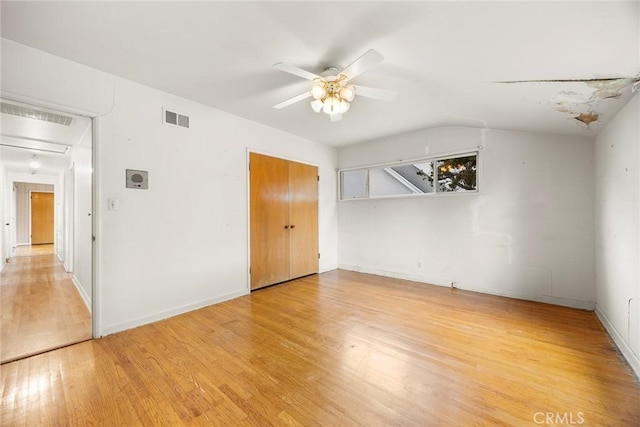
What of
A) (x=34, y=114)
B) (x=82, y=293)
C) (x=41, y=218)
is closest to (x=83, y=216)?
(x=82, y=293)

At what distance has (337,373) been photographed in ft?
6.19

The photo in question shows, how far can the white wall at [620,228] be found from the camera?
195cm

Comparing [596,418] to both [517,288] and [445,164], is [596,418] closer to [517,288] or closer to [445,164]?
[517,288]

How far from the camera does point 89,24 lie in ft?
6.01

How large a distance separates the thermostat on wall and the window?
3.55 meters

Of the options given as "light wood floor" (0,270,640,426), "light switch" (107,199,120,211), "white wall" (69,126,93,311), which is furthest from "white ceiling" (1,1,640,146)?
"light wood floor" (0,270,640,426)

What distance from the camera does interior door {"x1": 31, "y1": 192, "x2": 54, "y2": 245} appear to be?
9320 millimetres

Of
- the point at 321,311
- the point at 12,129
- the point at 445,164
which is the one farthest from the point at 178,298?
the point at 445,164

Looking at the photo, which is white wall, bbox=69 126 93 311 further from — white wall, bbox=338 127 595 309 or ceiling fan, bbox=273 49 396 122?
white wall, bbox=338 127 595 309

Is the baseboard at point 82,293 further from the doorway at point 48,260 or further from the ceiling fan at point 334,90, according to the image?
the ceiling fan at point 334,90

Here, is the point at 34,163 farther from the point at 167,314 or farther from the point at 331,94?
the point at 331,94

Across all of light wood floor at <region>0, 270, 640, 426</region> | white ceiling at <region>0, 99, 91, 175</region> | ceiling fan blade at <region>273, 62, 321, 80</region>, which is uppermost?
Result: white ceiling at <region>0, 99, 91, 175</region>

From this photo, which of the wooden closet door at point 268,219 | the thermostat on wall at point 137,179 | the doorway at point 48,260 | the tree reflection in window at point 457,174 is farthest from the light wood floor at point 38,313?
the tree reflection in window at point 457,174

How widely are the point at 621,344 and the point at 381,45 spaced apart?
315 centimetres
